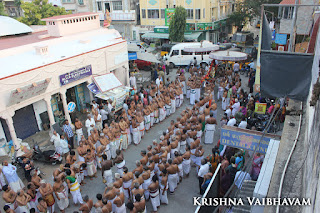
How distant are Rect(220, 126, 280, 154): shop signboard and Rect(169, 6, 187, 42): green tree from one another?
70.8ft

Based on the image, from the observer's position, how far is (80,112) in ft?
52.5

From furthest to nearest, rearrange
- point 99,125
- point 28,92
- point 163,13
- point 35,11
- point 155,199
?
point 163,13, point 35,11, point 99,125, point 28,92, point 155,199

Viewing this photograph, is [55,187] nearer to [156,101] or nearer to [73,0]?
[156,101]

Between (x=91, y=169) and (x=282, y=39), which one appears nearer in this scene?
(x=91, y=169)

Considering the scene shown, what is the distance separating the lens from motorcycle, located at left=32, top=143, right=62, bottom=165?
432 inches

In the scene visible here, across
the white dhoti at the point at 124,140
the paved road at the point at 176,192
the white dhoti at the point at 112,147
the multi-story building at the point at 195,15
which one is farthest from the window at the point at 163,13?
the white dhoti at the point at 112,147

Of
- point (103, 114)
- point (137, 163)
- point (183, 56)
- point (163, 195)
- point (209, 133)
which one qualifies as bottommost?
point (163, 195)

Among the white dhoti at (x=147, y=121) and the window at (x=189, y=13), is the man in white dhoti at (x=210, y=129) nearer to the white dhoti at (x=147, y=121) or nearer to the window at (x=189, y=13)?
the white dhoti at (x=147, y=121)

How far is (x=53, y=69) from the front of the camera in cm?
1253

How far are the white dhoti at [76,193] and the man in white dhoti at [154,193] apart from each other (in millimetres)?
2433

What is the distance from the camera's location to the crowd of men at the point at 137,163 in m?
7.98

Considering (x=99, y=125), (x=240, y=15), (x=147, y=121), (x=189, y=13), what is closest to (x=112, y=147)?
(x=99, y=125)

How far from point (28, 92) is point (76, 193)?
5.07m

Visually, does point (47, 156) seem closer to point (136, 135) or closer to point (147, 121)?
point (136, 135)
